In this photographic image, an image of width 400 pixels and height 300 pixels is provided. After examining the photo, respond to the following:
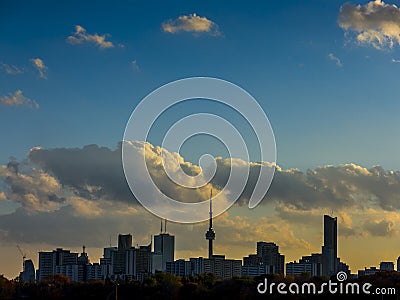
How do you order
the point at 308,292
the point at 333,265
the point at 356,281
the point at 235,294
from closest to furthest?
1. the point at 308,292
2. the point at 356,281
3. the point at 235,294
4. the point at 333,265

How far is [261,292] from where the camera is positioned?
8188 cm

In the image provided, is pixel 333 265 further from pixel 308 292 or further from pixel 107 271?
pixel 308 292

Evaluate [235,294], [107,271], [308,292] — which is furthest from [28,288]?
[107,271]

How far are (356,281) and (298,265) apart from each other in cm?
11388

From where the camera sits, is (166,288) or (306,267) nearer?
(166,288)

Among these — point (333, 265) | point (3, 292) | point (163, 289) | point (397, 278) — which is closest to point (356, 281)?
point (397, 278)

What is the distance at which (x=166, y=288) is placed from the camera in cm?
9775

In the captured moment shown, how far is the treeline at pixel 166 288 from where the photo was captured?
87500 mm

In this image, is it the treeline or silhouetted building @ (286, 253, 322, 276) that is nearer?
the treeline

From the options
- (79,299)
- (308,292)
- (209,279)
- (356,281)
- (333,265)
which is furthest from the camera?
(333,265)

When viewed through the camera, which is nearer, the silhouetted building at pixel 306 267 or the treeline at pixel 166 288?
the treeline at pixel 166 288

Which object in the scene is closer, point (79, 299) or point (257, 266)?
point (79, 299)

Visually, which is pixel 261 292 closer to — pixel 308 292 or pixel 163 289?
pixel 308 292

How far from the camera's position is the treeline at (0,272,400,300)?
87500mm
